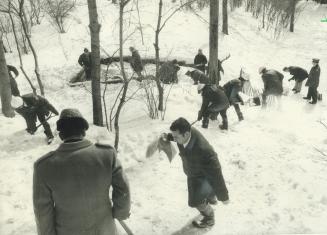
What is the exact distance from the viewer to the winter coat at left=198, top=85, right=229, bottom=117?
24.7 feet

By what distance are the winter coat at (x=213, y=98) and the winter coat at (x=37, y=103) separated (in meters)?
2.65

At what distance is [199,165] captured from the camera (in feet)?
14.1

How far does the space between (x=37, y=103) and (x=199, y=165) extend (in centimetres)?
375

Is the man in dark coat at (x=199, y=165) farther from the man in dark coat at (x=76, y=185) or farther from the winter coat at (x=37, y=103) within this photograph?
the winter coat at (x=37, y=103)

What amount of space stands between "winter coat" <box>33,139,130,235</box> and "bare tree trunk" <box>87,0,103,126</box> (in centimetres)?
454

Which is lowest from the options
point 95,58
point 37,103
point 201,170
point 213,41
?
point 201,170

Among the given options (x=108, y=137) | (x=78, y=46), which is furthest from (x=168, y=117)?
(x=78, y=46)

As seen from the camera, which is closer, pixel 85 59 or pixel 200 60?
pixel 85 59

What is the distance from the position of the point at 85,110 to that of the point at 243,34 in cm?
1209

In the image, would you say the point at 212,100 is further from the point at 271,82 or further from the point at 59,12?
the point at 59,12

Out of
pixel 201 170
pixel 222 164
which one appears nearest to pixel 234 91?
pixel 222 164

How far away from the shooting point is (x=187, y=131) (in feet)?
13.5

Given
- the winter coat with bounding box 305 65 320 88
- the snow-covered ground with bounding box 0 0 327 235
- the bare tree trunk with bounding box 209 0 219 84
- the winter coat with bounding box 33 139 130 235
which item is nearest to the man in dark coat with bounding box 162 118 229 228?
the snow-covered ground with bounding box 0 0 327 235

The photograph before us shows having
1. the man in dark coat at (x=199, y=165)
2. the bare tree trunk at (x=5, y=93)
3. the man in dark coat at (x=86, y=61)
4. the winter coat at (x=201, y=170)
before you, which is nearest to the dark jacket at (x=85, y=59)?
the man in dark coat at (x=86, y=61)
